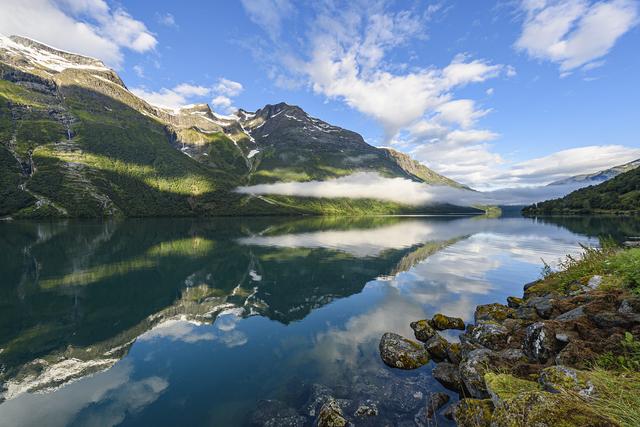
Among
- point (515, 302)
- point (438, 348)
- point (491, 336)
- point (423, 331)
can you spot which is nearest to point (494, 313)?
point (515, 302)

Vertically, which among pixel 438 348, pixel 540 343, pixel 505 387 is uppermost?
pixel 505 387

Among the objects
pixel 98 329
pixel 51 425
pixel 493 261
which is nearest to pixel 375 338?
pixel 51 425

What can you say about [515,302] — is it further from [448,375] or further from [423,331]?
[448,375]

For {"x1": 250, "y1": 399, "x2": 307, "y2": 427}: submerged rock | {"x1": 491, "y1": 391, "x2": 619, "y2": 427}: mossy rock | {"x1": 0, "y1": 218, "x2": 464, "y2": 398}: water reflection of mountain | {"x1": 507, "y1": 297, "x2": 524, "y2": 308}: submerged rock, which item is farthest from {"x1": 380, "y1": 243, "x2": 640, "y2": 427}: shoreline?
{"x1": 0, "y1": 218, "x2": 464, "y2": 398}: water reflection of mountain

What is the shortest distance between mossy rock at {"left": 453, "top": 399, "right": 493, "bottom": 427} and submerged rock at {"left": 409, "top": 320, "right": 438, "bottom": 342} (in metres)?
11.8

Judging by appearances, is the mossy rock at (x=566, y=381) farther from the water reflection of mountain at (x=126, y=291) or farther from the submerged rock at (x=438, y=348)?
the water reflection of mountain at (x=126, y=291)

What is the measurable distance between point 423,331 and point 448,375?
7557mm

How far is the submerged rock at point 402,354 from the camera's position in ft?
66.3

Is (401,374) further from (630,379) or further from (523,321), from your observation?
(630,379)

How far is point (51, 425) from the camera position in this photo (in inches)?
629

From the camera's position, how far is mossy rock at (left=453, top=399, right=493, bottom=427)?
10602 millimetres

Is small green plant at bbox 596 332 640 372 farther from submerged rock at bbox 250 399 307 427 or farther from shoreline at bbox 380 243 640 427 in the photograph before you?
submerged rock at bbox 250 399 307 427

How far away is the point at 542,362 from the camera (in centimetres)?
1370

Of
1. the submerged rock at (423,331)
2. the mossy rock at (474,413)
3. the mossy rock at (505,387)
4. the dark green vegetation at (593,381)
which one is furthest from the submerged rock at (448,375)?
the mossy rock at (505,387)
